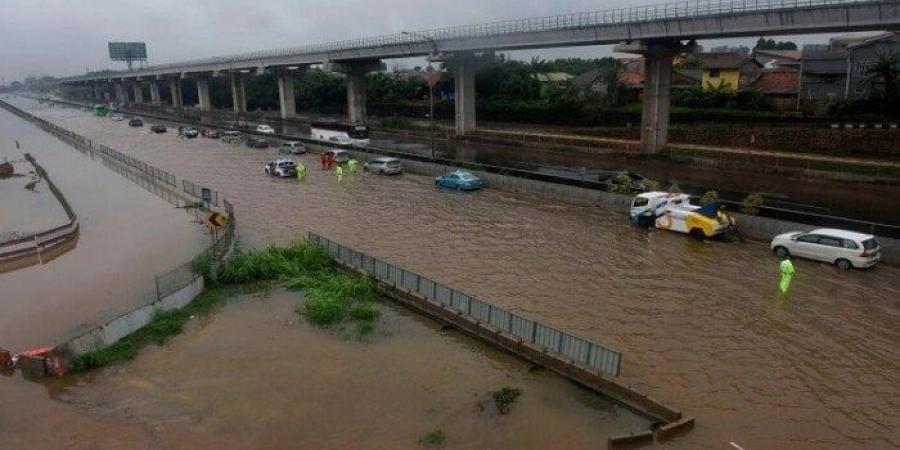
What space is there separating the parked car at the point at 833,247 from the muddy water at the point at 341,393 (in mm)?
12174

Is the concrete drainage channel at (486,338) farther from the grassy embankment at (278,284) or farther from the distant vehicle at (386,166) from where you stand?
the distant vehicle at (386,166)

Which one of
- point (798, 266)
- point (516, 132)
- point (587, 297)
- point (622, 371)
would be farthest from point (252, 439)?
point (516, 132)

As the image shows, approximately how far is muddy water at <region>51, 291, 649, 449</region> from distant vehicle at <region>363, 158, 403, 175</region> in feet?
82.0

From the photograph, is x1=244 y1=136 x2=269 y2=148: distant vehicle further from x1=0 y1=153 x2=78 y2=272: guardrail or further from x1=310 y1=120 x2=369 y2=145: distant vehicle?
x1=0 y1=153 x2=78 y2=272: guardrail

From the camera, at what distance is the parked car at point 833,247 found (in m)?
19.4

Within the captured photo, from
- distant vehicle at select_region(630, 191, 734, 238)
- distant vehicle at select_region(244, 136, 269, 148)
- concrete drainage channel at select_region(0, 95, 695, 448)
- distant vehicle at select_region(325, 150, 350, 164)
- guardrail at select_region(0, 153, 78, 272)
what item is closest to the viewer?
concrete drainage channel at select_region(0, 95, 695, 448)

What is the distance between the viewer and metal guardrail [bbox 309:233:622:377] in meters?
12.7

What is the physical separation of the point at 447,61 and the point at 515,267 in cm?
4474

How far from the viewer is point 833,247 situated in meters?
19.8

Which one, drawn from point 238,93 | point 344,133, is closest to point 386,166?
point 344,133

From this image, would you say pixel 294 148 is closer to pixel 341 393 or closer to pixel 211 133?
pixel 211 133

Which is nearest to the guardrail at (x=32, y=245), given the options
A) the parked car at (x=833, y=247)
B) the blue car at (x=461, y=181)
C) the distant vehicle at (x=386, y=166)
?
the distant vehicle at (x=386, y=166)

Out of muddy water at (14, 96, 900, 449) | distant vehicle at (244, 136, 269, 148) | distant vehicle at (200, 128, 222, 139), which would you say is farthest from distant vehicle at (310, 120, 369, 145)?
muddy water at (14, 96, 900, 449)

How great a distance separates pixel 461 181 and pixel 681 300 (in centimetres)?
1837
